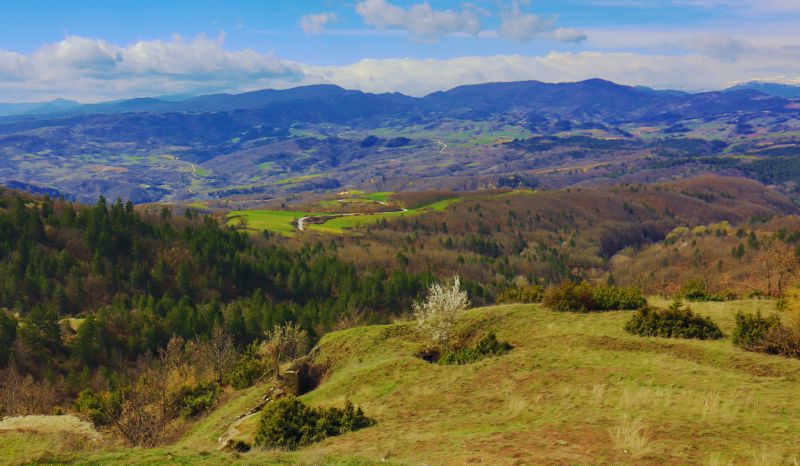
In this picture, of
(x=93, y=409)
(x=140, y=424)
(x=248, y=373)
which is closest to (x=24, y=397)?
(x=93, y=409)

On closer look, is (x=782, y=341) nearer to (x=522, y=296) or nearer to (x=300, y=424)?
(x=522, y=296)

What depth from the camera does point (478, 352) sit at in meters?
44.3

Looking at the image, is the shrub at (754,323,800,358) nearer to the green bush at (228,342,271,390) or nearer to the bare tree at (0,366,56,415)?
the green bush at (228,342,271,390)

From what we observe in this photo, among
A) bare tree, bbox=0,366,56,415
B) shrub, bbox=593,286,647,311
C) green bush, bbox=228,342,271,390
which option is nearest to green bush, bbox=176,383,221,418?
green bush, bbox=228,342,271,390

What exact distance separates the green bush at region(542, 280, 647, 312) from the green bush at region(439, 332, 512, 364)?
10.6 m

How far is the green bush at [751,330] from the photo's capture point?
3779 cm

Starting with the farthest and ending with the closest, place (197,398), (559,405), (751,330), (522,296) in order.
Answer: (522,296)
(197,398)
(751,330)
(559,405)

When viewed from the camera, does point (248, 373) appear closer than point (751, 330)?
No

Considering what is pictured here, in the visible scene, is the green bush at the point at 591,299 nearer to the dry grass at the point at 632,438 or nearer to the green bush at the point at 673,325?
the green bush at the point at 673,325

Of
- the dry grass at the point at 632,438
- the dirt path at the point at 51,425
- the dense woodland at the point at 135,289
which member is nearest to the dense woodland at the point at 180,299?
the dense woodland at the point at 135,289

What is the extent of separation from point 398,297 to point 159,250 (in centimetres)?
7183

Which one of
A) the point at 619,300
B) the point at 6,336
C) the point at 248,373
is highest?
the point at 619,300

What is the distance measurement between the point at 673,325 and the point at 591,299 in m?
10.1

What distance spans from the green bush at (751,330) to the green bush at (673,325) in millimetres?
2363
